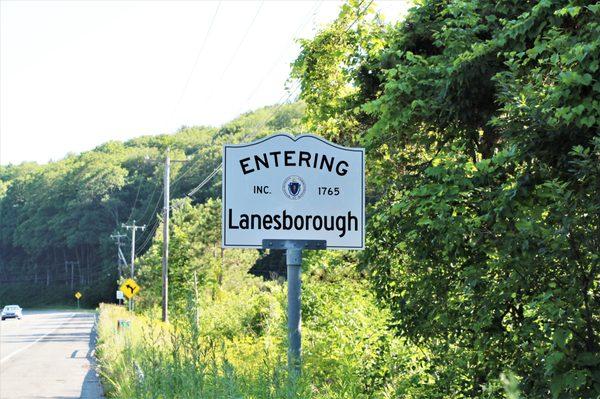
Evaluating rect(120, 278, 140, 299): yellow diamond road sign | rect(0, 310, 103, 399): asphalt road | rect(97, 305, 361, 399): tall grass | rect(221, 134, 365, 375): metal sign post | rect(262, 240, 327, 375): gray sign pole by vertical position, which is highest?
rect(221, 134, 365, 375): metal sign post

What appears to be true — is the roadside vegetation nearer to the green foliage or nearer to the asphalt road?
the green foliage

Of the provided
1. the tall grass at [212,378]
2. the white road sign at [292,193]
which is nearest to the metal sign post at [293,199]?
the white road sign at [292,193]

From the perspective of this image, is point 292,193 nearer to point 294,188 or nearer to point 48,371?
point 294,188

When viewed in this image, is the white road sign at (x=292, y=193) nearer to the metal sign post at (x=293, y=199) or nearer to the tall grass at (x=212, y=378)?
the metal sign post at (x=293, y=199)

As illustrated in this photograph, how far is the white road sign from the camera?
582 cm

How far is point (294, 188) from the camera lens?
5906 mm

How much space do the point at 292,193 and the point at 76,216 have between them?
402 feet

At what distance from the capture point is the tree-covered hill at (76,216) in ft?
367

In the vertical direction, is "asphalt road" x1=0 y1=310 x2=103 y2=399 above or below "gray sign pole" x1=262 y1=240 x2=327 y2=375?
below

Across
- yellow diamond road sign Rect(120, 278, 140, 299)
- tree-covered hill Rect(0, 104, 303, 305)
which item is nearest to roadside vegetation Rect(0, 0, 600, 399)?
yellow diamond road sign Rect(120, 278, 140, 299)

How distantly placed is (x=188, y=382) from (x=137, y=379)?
223cm

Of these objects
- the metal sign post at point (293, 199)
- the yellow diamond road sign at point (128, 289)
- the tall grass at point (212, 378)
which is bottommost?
the yellow diamond road sign at point (128, 289)

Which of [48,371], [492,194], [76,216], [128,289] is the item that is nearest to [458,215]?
[492,194]

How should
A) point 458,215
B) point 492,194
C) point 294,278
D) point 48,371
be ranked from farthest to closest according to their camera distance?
point 48,371
point 458,215
point 294,278
point 492,194
